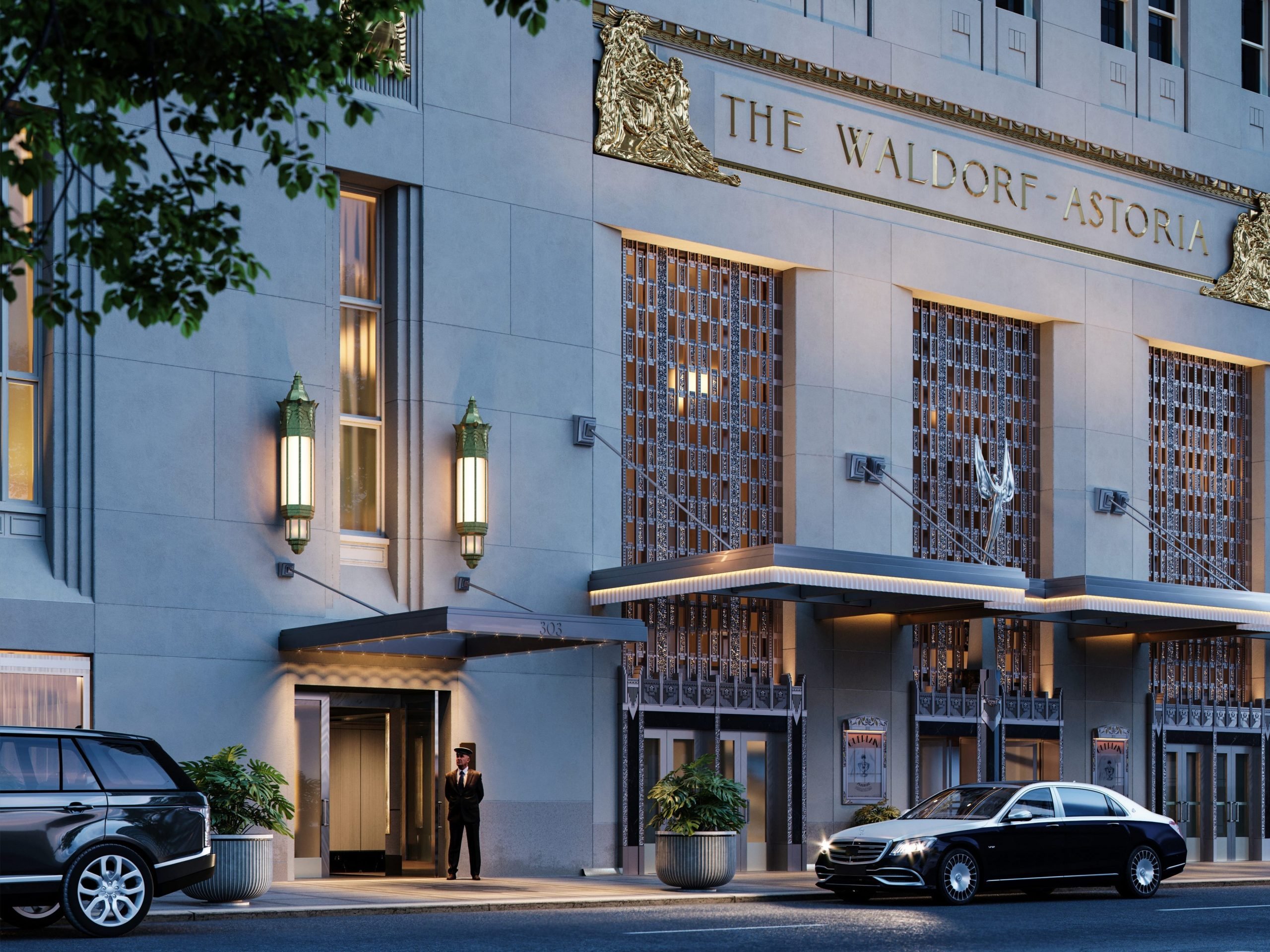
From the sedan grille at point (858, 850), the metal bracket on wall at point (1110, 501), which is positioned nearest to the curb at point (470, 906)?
the sedan grille at point (858, 850)

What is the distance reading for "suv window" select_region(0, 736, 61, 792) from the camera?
16.0 m

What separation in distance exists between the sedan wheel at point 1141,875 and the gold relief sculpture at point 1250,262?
1581 centimetres

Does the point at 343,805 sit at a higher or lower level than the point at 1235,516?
lower

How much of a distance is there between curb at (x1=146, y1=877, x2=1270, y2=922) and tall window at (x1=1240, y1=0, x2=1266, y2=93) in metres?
22.3

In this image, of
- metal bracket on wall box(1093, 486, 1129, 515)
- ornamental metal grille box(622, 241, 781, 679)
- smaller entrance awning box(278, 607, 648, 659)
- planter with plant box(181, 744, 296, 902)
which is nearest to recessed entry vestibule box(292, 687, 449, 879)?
smaller entrance awning box(278, 607, 648, 659)

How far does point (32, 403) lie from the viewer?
23375 millimetres

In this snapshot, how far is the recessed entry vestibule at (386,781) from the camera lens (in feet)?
84.9

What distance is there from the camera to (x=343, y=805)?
26.1 meters

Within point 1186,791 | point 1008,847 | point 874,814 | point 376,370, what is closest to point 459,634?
point 376,370

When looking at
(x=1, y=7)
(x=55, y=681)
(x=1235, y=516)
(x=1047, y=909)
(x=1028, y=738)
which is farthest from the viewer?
(x=1235, y=516)

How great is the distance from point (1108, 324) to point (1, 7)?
84.4ft

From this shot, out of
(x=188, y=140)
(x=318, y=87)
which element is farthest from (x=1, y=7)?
(x=188, y=140)

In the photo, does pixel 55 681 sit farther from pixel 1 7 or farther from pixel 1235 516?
pixel 1235 516

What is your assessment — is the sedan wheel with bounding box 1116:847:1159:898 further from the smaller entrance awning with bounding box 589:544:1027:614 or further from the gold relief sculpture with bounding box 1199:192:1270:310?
the gold relief sculpture with bounding box 1199:192:1270:310
